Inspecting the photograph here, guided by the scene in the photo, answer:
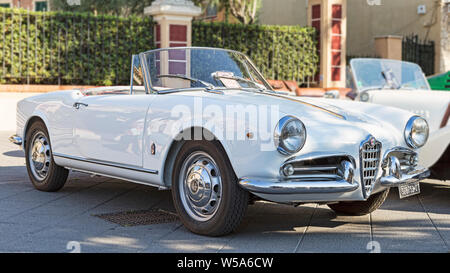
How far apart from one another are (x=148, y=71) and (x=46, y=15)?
30.1 feet

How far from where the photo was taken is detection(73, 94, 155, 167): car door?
4977 mm

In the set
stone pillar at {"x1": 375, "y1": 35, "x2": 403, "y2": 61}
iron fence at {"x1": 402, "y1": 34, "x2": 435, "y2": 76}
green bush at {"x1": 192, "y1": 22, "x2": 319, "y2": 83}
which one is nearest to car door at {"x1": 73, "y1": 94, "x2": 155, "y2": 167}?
green bush at {"x1": 192, "y1": 22, "x2": 319, "y2": 83}

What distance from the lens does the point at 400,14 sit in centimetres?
2122

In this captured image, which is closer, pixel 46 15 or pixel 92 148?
pixel 92 148

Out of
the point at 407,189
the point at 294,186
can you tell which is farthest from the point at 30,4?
the point at 294,186

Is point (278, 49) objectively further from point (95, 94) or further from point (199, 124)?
point (199, 124)

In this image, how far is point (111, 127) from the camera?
5.21m

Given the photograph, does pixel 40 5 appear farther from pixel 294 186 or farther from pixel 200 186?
pixel 294 186

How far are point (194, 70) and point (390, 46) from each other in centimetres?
1488

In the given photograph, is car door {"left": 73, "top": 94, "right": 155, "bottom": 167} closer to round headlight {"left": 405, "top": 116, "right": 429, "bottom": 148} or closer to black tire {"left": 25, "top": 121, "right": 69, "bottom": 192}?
black tire {"left": 25, "top": 121, "right": 69, "bottom": 192}

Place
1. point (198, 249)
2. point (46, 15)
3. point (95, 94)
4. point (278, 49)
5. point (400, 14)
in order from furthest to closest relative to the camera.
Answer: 1. point (400, 14)
2. point (278, 49)
3. point (46, 15)
4. point (95, 94)
5. point (198, 249)

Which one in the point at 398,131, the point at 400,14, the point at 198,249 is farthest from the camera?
the point at 400,14

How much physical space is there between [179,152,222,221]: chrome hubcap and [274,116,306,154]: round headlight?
1.78ft
